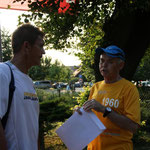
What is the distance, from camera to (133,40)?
4906mm

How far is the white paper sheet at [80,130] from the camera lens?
2.04 m

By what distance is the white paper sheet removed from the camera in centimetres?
204

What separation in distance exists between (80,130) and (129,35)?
3.21 metres

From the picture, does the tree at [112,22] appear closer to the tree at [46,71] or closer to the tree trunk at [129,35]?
the tree trunk at [129,35]

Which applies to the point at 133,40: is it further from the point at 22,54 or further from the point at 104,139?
the point at 22,54

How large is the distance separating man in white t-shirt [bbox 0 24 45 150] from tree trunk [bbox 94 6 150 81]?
9.78ft

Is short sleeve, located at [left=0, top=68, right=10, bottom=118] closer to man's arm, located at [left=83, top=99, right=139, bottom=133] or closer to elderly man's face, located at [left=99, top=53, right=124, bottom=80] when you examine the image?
man's arm, located at [left=83, top=99, right=139, bottom=133]

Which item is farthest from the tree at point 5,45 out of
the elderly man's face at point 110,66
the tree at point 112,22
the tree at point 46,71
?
the elderly man's face at point 110,66

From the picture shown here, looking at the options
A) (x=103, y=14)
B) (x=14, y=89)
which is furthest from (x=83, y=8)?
(x=14, y=89)

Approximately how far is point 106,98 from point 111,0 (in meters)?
2.95

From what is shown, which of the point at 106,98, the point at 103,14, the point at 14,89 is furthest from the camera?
the point at 103,14

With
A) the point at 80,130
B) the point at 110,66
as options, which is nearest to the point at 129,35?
the point at 110,66

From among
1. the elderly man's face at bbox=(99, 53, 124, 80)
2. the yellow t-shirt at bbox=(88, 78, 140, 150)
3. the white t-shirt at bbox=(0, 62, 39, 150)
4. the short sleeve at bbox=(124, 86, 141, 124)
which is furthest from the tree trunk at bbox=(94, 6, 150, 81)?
the white t-shirt at bbox=(0, 62, 39, 150)

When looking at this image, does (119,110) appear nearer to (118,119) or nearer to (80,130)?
(118,119)
